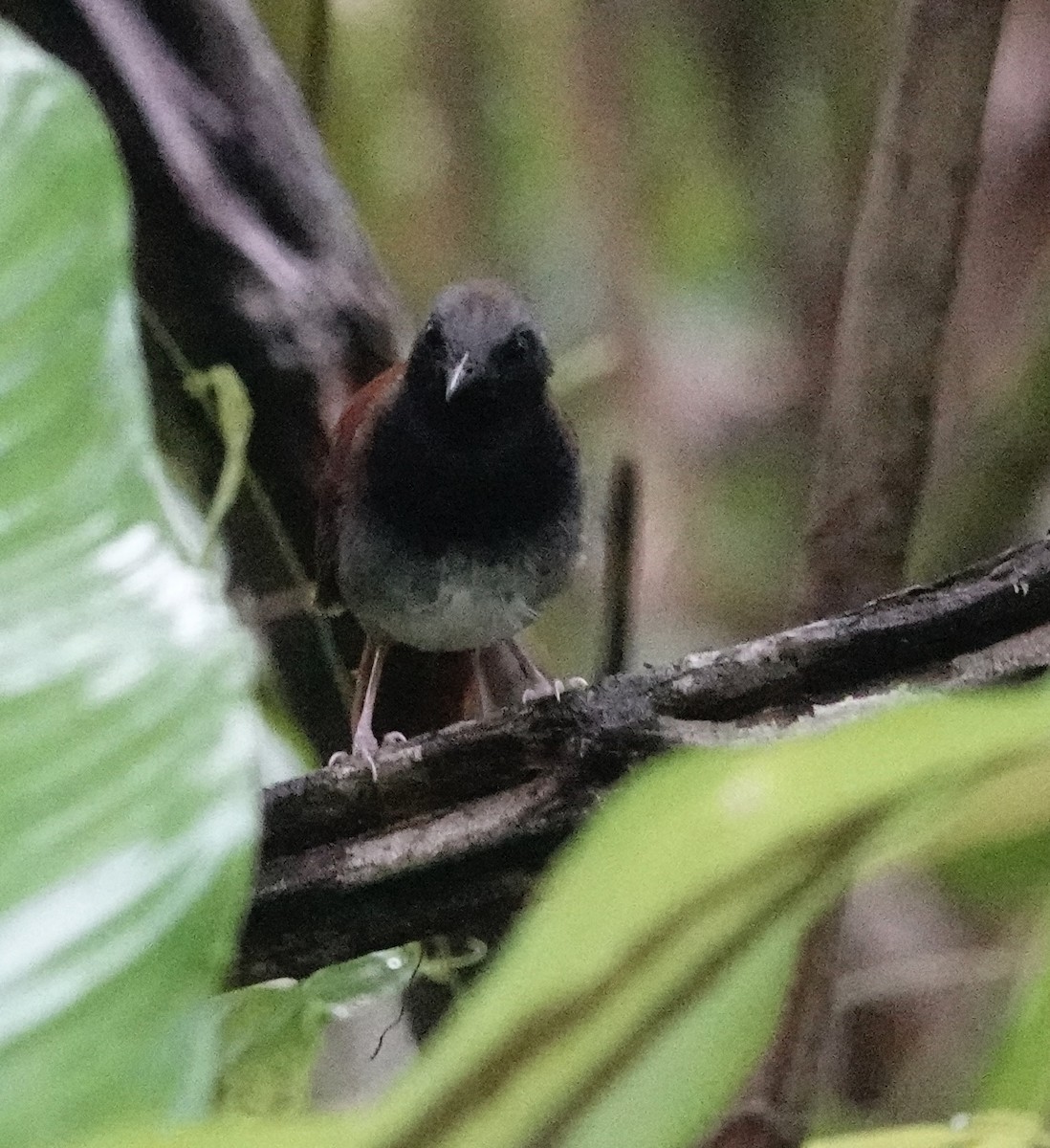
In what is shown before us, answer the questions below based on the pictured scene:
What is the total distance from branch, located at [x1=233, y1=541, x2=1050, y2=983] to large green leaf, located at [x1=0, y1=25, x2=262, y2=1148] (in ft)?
0.65

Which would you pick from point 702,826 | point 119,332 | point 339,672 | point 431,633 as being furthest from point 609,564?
point 702,826

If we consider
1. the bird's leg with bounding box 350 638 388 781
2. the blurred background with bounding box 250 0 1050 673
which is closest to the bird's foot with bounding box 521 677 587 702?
the bird's leg with bounding box 350 638 388 781

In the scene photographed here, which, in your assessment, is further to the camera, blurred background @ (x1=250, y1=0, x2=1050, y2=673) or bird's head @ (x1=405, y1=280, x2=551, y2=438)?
blurred background @ (x1=250, y1=0, x2=1050, y2=673)

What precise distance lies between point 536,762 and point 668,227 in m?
0.98

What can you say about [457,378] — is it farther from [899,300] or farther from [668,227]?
[668,227]

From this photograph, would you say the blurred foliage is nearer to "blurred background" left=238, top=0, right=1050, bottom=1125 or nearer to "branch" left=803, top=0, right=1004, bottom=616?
"branch" left=803, top=0, right=1004, bottom=616

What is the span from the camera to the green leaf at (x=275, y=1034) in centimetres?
69

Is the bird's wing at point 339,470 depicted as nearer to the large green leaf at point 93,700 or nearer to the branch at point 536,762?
the branch at point 536,762

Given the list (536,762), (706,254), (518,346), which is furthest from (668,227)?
(536,762)

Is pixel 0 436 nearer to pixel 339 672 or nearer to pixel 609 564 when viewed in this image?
pixel 609 564

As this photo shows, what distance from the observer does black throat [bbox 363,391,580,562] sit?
0.85 m

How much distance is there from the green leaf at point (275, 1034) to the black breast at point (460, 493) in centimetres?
30

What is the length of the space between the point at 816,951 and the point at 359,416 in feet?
1.69

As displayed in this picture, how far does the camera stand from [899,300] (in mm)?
755
